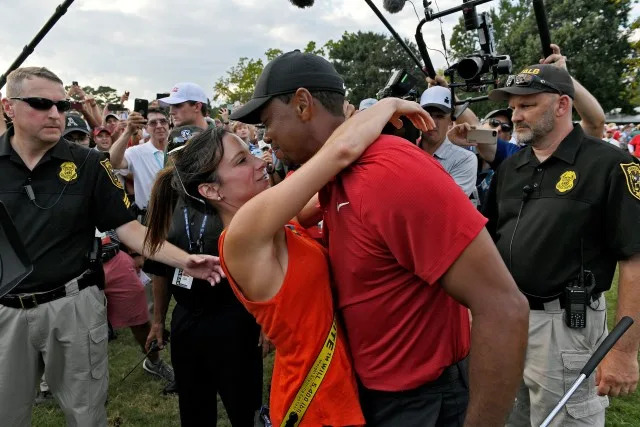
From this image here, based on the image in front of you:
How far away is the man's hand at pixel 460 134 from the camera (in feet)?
13.9

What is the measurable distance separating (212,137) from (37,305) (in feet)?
5.29

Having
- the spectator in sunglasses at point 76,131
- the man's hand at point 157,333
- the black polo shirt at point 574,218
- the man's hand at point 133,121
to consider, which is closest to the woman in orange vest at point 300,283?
the black polo shirt at point 574,218

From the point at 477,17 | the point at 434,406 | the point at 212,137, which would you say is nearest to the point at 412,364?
the point at 434,406

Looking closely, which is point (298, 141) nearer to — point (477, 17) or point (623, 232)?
point (623, 232)

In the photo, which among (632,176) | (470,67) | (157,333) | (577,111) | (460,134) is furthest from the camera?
(460,134)

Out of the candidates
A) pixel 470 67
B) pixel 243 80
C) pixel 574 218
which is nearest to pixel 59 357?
pixel 574 218

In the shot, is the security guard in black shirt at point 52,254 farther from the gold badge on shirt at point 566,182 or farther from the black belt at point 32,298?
the gold badge on shirt at point 566,182

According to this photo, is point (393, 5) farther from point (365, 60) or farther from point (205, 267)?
point (365, 60)

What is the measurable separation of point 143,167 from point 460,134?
343 cm

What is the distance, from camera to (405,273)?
132cm

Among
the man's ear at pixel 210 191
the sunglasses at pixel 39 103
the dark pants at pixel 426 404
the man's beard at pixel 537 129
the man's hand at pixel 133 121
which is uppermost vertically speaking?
the sunglasses at pixel 39 103

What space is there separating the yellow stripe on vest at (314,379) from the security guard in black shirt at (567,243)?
1.59 m

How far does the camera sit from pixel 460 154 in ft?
A: 12.9

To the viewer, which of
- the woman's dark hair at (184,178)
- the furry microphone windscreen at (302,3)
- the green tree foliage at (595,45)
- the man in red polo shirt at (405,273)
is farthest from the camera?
the green tree foliage at (595,45)
